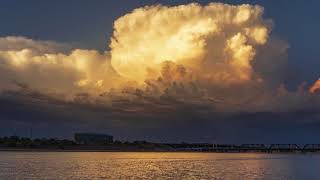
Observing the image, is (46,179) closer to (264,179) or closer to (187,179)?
(187,179)

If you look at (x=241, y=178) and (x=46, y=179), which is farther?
(x=241, y=178)

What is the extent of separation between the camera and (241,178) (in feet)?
357

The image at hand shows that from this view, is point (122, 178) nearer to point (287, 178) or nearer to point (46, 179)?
point (46, 179)

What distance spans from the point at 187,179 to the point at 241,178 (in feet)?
42.8

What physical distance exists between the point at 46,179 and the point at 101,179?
9.68 meters

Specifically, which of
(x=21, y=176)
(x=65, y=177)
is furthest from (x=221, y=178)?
(x=21, y=176)

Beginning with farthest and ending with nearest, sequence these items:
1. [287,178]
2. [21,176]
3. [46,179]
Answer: [287,178] → [21,176] → [46,179]

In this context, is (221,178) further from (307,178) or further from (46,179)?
(46,179)

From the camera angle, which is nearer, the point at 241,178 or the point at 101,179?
the point at 101,179

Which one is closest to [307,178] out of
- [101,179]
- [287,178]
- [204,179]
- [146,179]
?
[287,178]

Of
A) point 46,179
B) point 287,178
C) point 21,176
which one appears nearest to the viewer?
point 46,179

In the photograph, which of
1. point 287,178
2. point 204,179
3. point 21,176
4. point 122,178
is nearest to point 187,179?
point 204,179

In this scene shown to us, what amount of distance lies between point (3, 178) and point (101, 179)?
664 inches

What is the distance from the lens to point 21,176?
103 meters
